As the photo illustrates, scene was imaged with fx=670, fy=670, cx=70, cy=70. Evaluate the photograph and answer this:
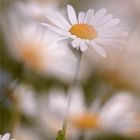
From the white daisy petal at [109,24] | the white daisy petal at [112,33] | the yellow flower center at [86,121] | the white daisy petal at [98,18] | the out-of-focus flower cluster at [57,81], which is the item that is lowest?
the white daisy petal at [112,33]

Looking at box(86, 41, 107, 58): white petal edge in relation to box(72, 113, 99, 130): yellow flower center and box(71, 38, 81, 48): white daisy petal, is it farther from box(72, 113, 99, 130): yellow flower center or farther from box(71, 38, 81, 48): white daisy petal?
box(72, 113, 99, 130): yellow flower center

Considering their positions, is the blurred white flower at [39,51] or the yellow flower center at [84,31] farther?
the blurred white flower at [39,51]

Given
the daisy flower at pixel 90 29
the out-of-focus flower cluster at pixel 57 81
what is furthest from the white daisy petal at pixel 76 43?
the out-of-focus flower cluster at pixel 57 81

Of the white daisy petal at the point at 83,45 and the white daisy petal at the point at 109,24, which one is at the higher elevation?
the white daisy petal at the point at 109,24

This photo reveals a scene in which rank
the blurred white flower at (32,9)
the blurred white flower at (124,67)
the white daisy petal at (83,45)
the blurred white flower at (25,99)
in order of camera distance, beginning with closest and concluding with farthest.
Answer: the white daisy petal at (83,45) → the blurred white flower at (25,99) → the blurred white flower at (32,9) → the blurred white flower at (124,67)

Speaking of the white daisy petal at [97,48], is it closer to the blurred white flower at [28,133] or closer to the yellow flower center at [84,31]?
the yellow flower center at [84,31]

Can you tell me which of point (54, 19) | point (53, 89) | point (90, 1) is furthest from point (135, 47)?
point (54, 19)

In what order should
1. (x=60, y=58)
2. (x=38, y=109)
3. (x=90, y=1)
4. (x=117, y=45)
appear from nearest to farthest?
1. (x=117, y=45)
2. (x=38, y=109)
3. (x=60, y=58)
4. (x=90, y=1)

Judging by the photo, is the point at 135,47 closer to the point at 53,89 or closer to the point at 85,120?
the point at 53,89
